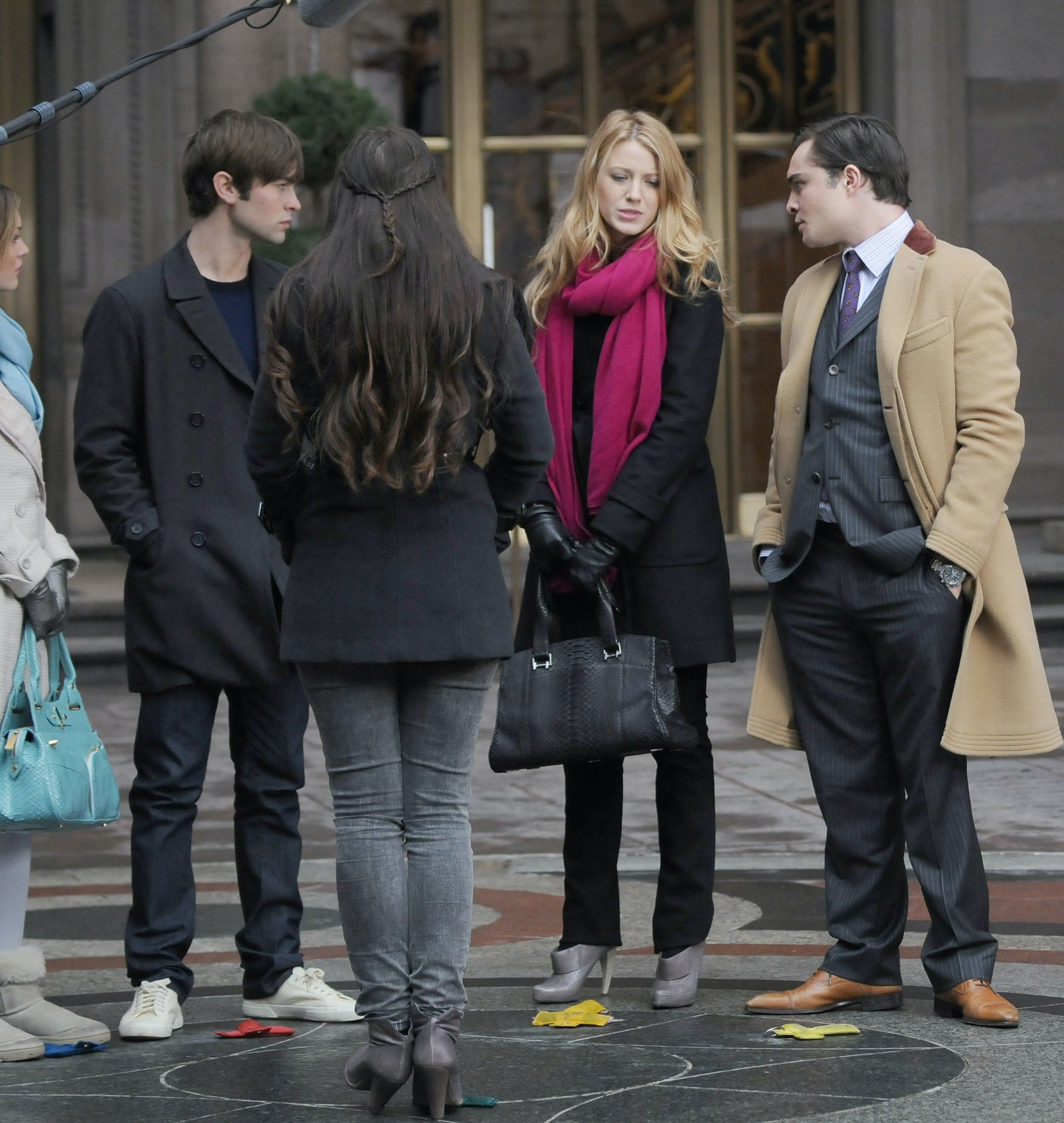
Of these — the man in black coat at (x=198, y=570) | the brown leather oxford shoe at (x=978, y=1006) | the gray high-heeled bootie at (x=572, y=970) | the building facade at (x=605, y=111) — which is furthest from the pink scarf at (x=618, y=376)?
the building facade at (x=605, y=111)

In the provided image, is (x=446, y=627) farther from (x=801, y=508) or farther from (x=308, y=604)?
(x=801, y=508)

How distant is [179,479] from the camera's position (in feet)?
15.8

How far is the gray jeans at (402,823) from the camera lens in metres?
3.93

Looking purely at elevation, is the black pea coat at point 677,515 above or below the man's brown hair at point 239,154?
below

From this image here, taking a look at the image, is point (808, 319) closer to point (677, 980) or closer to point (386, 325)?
point (386, 325)

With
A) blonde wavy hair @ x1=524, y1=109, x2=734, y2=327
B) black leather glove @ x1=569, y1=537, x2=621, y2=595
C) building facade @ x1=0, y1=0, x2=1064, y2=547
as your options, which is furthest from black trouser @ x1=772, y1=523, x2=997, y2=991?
building facade @ x1=0, y1=0, x2=1064, y2=547

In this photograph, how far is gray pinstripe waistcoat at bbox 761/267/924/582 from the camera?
15.1ft

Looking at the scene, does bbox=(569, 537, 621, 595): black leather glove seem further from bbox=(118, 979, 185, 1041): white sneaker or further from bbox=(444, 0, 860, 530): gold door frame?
bbox=(444, 0, 860, 530): gold door frame

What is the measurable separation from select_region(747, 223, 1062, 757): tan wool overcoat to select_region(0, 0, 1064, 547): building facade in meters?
8.30

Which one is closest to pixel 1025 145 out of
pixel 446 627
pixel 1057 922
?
pixel 1057 922

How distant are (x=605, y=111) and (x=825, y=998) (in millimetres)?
10839

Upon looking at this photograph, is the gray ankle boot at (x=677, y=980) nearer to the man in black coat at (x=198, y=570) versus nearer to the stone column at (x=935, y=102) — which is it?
the man in black coat at (x=198, y=570)

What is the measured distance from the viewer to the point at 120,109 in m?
13.4

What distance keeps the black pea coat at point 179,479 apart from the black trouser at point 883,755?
1.27 meters
